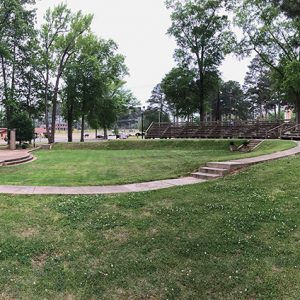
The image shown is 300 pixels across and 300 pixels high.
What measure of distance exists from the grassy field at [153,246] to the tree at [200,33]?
120 ft

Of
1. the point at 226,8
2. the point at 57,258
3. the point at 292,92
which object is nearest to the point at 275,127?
the point at 292,92

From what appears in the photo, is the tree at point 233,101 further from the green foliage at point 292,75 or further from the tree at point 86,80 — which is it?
A: the green foliage at point 292,75

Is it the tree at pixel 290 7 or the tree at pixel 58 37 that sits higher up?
the tree at pixel 58 37

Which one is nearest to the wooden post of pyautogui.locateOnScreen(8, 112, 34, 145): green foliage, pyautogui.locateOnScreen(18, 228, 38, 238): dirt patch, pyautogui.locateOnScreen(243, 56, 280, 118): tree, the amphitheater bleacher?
pyautogui.locateOnScreen(8, 112, 34, 145): green foliage

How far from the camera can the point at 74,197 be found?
8.09 meters

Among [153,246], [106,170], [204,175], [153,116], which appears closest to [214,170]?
[204,175]

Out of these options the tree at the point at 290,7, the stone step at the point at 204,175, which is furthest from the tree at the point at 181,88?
the tree at the point at 290,7

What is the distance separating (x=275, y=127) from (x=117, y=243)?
91.9ft

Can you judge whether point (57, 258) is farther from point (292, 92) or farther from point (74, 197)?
point (292, 92)

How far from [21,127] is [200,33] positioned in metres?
23.5

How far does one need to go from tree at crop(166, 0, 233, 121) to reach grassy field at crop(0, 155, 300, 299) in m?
36.6

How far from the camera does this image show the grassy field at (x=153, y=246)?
15.1 feet

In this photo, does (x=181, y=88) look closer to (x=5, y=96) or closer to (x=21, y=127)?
(x=21, y=127)

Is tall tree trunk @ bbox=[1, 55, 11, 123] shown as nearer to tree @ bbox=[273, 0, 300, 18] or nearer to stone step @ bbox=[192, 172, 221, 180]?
stone step @ bbox=[192, 172, 221, 180]
